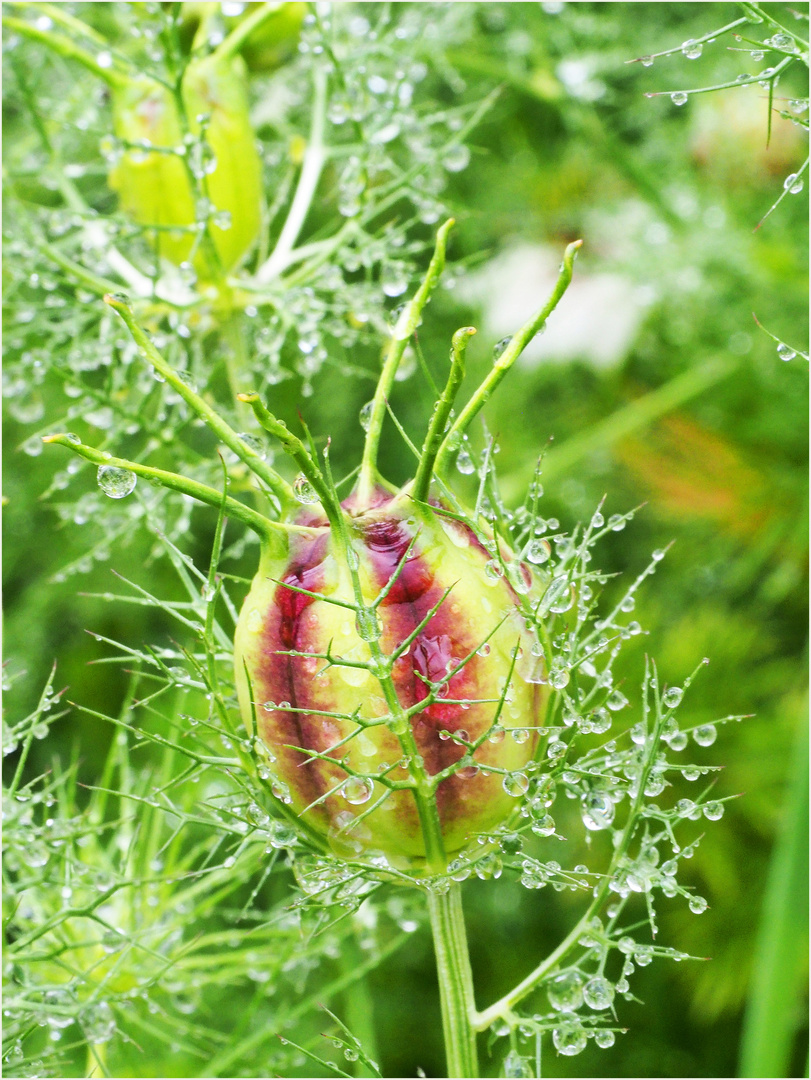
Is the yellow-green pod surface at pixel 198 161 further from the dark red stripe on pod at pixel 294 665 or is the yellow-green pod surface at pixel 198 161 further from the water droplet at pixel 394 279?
the dark red stripe on pod at pixel 294 665

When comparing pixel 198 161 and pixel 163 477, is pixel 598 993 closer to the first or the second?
pixel 163 477

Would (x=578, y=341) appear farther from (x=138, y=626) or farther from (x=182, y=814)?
(x=182, y=814)

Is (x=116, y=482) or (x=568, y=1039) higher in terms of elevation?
A: (x=116, y=482)

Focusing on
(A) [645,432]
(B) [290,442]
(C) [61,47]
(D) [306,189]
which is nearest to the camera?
(B) [290,442]

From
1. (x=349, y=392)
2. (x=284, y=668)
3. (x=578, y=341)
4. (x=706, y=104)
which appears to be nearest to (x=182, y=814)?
(x=284, y=668)

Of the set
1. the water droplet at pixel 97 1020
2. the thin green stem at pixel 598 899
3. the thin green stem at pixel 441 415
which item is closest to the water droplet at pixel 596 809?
the thin green stem at pixel 598 899

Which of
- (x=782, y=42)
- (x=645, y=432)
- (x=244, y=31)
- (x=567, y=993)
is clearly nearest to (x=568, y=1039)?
(x=567, y=993)

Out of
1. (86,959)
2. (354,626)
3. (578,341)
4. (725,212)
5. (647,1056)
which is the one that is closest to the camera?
(354,626)
